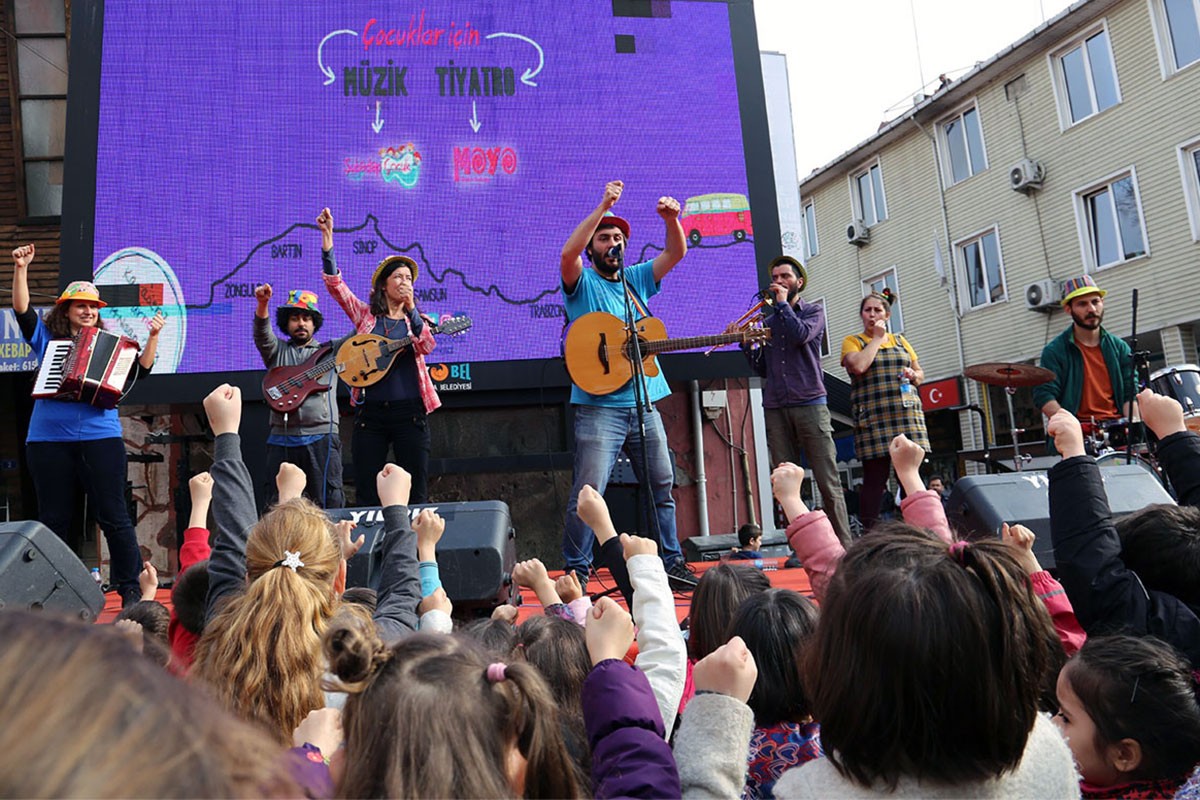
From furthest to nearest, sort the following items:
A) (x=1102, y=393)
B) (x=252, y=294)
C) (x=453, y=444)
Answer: (x=453, y=444) < (x=252, y=294) < (x=1102, y=393)

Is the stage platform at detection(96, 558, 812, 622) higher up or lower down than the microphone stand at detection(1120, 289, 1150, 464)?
lower down

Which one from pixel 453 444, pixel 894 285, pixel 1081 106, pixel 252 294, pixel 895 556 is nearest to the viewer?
pixel 895 556

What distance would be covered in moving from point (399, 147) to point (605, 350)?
3159 mm

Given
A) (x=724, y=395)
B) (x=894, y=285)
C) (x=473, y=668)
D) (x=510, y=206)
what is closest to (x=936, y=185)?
(x=894, y=285)

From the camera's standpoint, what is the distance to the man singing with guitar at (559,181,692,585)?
448 centimetres

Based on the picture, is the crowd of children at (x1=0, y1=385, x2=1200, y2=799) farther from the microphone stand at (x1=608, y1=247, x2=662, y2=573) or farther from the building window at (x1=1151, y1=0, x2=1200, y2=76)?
the building window at (x1=1151, y1=0, x2=1200, y2=76)

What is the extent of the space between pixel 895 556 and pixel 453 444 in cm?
622

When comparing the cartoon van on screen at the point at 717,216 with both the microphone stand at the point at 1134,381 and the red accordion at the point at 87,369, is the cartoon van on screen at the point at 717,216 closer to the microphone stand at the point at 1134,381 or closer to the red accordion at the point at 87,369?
the microphone stand at the point at 1134,381

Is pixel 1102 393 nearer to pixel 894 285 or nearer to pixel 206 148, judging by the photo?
pixel 206 148

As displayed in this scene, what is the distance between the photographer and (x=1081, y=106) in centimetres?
1496

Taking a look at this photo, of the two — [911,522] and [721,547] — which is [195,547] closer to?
[911,522]

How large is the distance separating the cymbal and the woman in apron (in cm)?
145

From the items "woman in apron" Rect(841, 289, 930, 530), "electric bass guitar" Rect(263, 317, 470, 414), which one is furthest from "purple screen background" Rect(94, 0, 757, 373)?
"woman in apron" Rect(841, 289, 930, 530)

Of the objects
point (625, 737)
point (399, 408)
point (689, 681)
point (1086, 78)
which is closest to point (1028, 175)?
point (1086, 78)
